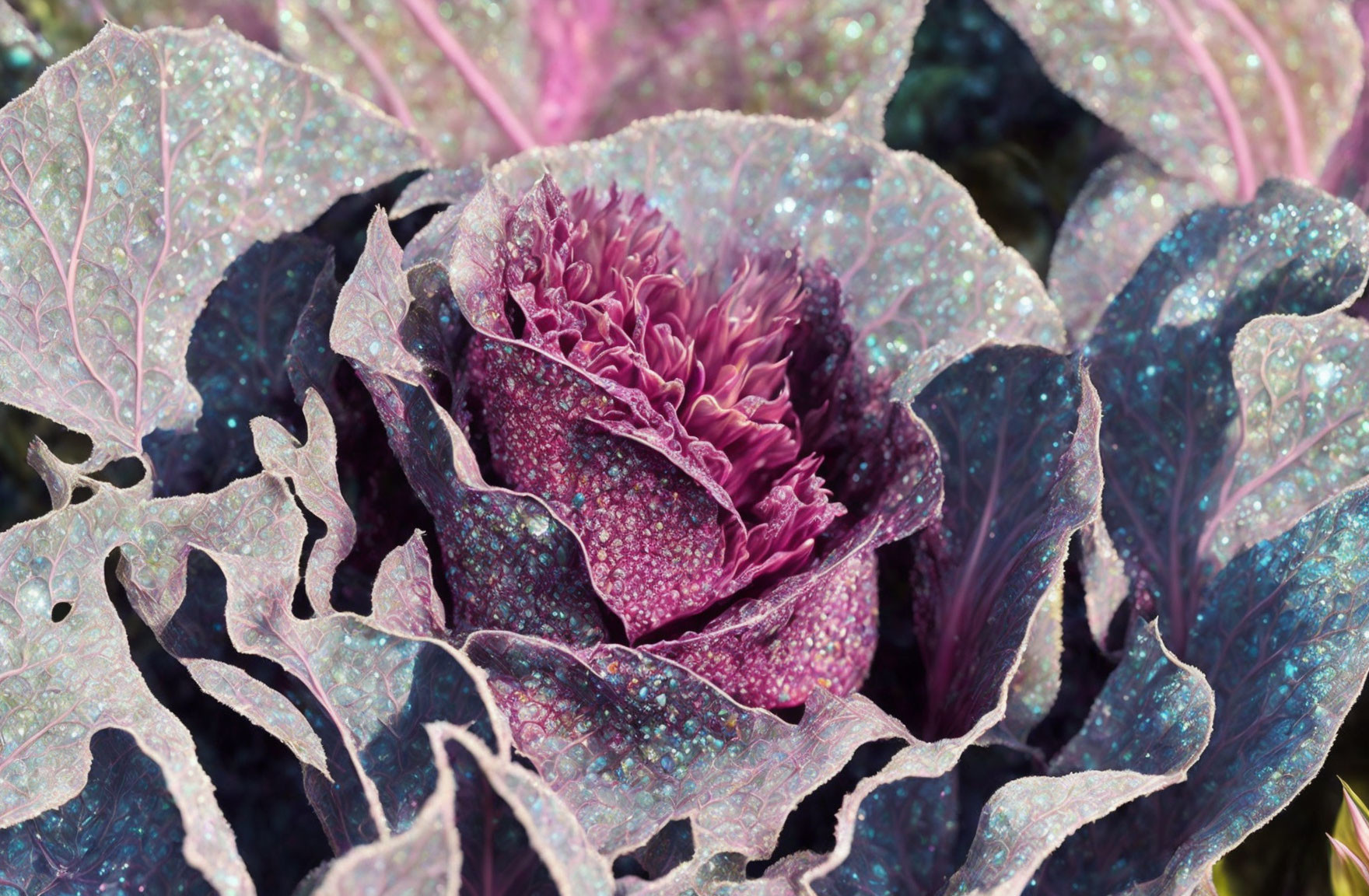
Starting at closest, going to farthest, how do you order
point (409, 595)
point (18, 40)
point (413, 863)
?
1. point (413, 863)
2. point (409, 595)
3. point (18, 40)

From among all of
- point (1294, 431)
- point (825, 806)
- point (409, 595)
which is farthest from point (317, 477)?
point (1294, 431)

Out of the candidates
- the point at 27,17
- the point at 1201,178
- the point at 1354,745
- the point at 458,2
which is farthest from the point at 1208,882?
the point at 27,17

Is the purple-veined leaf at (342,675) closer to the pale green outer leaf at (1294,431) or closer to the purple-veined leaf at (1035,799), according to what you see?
the purple-veined leaf at (1035,799)

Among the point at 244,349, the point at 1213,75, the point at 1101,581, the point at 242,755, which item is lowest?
the point at 242,755

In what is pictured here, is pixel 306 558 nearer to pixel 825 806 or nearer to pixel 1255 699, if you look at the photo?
pixel 825 806

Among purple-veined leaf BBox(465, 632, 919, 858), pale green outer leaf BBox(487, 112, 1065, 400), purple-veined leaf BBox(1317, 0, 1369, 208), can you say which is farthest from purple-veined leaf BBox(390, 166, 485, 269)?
purple-veined leaf BBox(1317, 0, 1369, 208)

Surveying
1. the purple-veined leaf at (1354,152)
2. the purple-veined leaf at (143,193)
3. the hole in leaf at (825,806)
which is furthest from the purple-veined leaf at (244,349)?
the purple-veined leaf at (1354,152)

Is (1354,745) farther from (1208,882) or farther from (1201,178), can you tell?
(1201,178)
